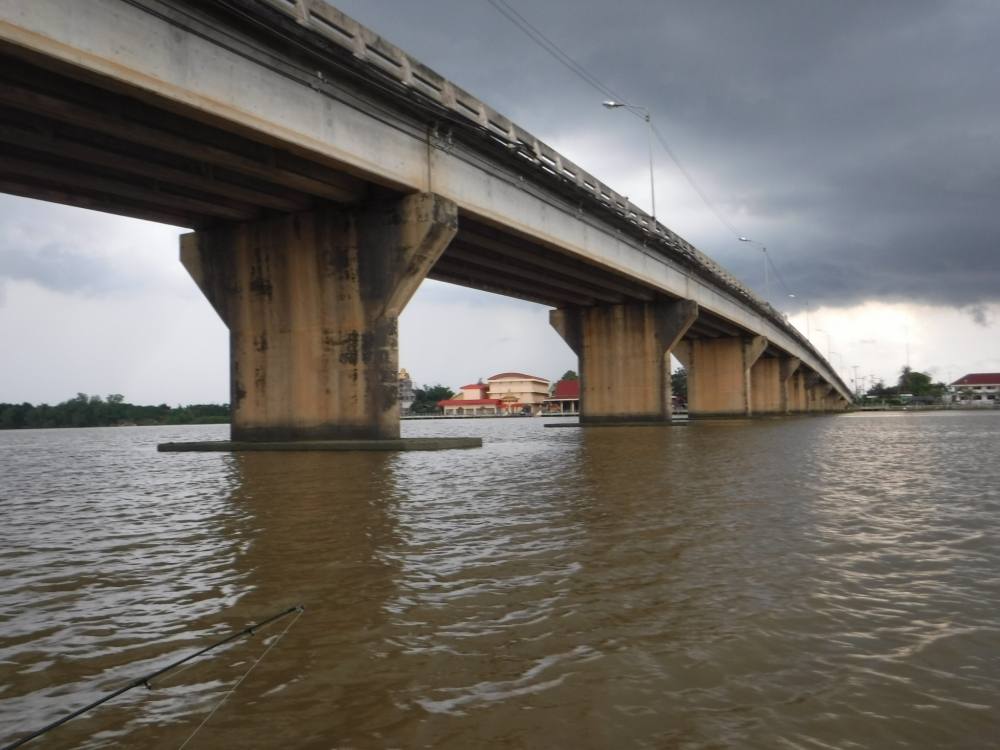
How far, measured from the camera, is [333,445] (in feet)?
69.9

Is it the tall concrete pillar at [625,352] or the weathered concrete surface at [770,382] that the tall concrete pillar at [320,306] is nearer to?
the tall concrete pillar at [625,352]

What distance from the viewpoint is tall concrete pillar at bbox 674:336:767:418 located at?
209ft

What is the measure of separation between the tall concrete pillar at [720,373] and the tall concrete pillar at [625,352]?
20053 millimetres

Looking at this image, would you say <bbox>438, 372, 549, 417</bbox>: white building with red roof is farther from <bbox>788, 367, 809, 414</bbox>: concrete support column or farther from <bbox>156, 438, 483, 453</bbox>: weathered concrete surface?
<bbox>156, 438, 483, 453</bbox>: weathered concrete surface

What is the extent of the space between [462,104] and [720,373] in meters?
48.3

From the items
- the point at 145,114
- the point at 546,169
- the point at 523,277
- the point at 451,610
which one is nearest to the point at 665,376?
the point at 523,277

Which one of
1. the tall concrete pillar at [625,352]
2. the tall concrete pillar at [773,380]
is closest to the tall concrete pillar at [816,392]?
the tall concrete pillar at [773,380]

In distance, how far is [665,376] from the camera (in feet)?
147

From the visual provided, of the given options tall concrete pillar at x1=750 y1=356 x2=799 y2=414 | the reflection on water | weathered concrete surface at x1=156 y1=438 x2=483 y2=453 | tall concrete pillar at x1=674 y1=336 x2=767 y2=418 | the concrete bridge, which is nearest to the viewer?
the reflection on water

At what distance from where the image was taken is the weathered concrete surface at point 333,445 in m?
21.0

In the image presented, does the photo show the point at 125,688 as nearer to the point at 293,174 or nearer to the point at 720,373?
the point at 293,174

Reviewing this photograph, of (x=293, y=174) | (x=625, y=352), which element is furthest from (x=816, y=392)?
(x=293, y=174)

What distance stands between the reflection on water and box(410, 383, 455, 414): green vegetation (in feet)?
544

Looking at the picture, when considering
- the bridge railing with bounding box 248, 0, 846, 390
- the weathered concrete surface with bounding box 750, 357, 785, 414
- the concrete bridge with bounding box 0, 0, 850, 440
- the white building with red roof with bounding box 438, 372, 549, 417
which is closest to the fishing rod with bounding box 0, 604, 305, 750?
the concrete bridge with bounding box 0, 0, 850, 440
